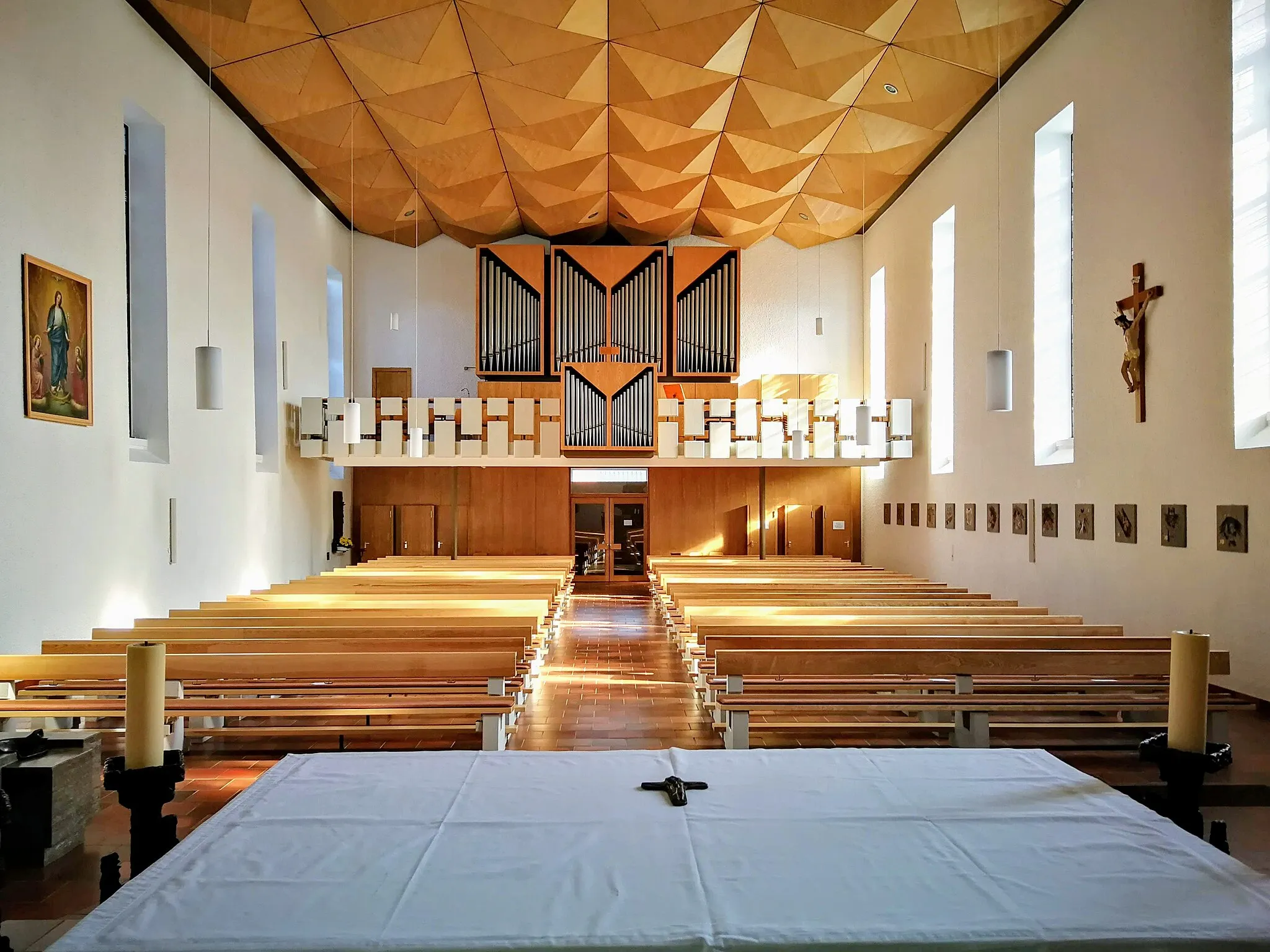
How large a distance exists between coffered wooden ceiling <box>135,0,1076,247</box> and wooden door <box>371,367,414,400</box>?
8.30ft

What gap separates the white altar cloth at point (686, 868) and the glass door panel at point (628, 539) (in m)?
13.7

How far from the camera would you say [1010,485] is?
955 centimetres

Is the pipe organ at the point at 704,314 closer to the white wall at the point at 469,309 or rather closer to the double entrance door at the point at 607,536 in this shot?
the white wall at the point at 469,309

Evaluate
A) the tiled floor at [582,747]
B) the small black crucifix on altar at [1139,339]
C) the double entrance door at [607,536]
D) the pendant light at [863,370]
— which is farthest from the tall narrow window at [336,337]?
the small black crucifix on altar at [1139,339]

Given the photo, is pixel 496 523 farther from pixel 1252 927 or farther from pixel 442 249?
pixel 1252 927

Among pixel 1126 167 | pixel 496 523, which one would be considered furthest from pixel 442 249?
pixel 1126 167

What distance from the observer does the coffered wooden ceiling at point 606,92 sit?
8195mm

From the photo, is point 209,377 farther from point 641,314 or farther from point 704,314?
point 704,314

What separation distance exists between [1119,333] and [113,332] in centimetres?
823

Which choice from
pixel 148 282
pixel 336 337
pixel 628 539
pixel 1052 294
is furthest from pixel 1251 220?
pixel 336 337

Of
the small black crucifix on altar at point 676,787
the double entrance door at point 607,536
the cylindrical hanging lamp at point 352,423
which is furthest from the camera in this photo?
the double entrance door at point 607,536

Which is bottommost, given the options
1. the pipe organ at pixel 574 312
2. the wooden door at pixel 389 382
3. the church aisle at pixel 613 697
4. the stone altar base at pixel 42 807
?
the church aisle at pixel 613 697

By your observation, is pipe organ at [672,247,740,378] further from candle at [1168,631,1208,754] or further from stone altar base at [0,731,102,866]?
candle at [1168,631,1208,754]

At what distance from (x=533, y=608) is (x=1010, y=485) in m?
5.38
